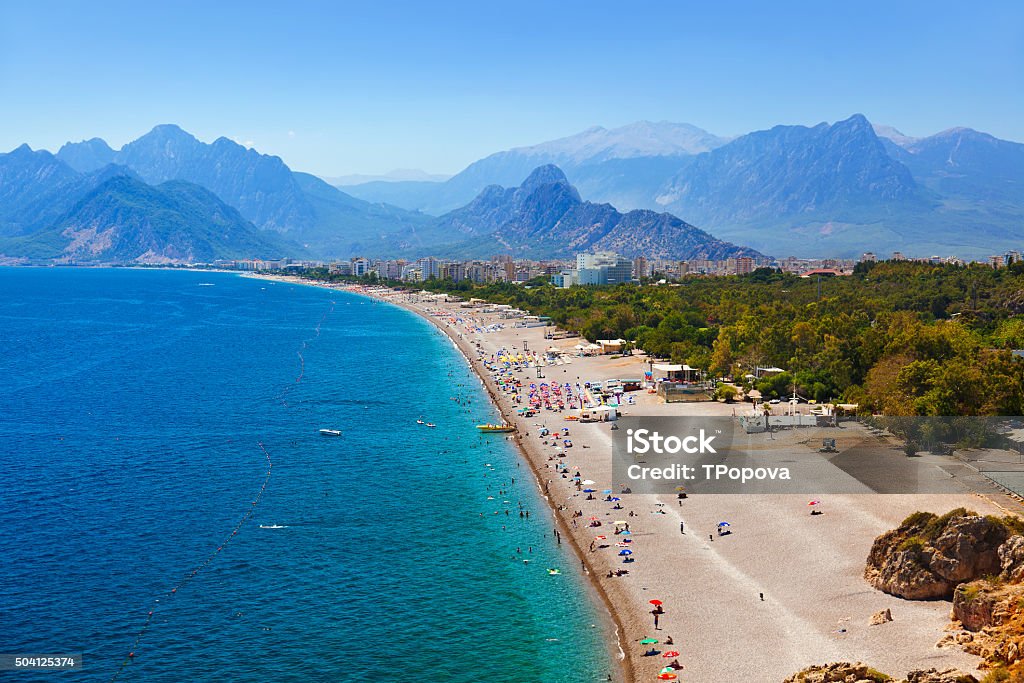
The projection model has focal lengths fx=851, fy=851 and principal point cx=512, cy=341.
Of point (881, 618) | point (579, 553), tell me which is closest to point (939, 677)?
point (881, 618)

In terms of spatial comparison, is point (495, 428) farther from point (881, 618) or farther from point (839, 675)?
point (839, 675)

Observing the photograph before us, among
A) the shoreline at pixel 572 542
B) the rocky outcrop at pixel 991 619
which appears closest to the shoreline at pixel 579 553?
the shoreline at pixel 572 542

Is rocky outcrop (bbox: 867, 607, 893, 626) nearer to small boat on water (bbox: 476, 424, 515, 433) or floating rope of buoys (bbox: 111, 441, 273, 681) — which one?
floating rope of buoys (bbox: 111, 441, 273, 681)

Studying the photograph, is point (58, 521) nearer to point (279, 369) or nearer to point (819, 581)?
point (819, 581)

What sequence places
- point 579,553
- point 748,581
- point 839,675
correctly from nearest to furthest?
1. point 839,675
2. point 748,581
3. point 579,553

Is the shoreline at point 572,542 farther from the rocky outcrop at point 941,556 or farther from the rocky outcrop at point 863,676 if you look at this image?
the rocky outcrop at point 941,556

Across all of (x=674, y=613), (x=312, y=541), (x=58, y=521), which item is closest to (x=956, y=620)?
(x=674, y=613)
